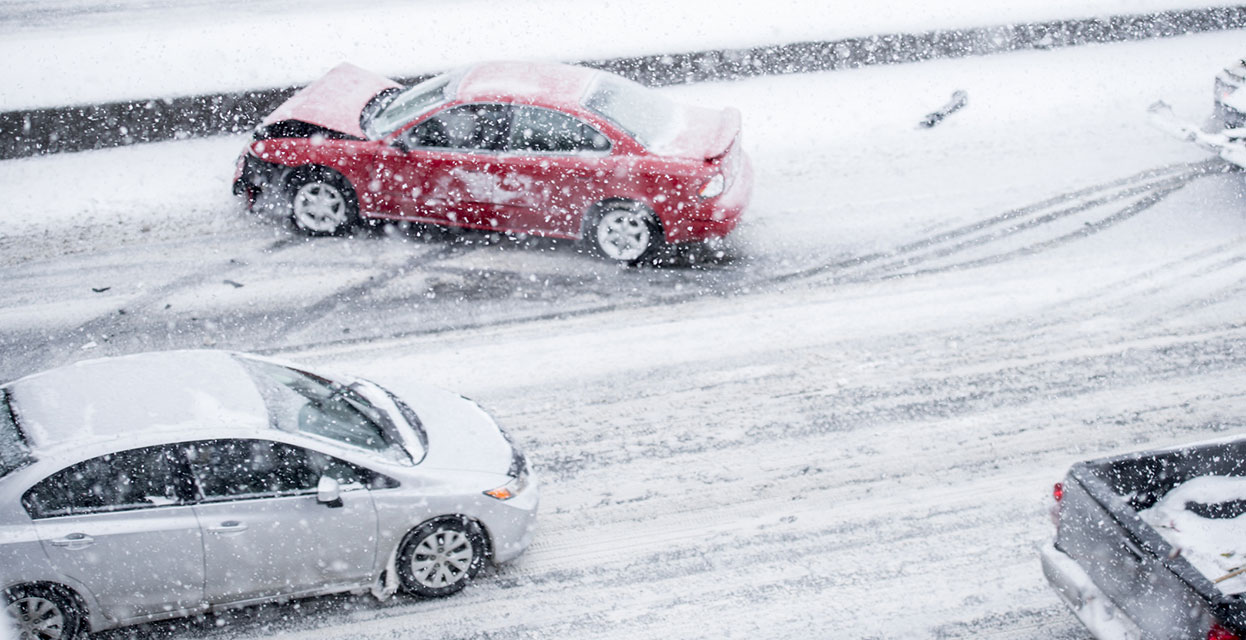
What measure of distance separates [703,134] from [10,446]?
6288 millimetres

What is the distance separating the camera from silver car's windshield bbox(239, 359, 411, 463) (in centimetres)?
599

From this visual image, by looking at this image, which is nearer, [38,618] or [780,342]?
[38,618]

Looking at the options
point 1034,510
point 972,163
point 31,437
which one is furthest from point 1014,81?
point 31,437

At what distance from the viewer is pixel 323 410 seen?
6219 millimetres

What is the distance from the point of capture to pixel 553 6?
14.5 meters

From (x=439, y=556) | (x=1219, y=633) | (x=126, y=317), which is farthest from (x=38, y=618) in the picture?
(x=1219, y=633)

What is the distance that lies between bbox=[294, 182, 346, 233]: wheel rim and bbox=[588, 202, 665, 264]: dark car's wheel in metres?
2.41

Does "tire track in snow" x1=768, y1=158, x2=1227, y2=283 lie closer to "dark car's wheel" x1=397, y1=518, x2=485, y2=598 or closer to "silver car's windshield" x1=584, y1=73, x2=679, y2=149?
"silver car's windshield" x1=584, y1=73, x2=679, y2=149

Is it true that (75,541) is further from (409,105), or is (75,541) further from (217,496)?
(409,105)

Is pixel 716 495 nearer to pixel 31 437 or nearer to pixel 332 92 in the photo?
pixel 31 437

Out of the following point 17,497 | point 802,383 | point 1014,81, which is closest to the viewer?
point 17,497

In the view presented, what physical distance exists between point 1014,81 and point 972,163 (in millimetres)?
2677

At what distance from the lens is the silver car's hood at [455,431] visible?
6.23 metres

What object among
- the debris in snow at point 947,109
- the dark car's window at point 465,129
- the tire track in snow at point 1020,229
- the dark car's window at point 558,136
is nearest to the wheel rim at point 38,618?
the dark car's window at point 465,129
